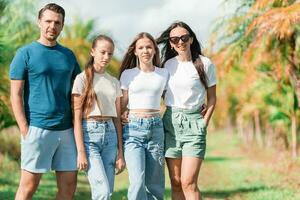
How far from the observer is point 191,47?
7102 mm

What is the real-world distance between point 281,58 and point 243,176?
11.6 feet

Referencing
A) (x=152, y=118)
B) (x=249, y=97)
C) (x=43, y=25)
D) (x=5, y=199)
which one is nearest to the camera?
(x=43, y=25)

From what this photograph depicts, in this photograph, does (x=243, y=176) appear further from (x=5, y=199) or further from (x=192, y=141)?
(x=192, y=141)

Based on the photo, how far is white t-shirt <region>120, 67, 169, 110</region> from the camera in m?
6.57

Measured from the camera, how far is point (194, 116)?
691cm

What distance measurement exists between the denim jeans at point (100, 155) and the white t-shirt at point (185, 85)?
2.74ft

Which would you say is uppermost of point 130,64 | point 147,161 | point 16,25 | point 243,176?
point 16,25

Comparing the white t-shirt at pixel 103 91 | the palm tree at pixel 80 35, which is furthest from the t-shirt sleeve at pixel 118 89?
the palm tree at pixel 80 35

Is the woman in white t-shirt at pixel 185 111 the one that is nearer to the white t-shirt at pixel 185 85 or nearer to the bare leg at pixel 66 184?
the white t-shirt at pixel 185 85

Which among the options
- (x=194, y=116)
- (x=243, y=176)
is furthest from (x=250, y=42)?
(x=194, y=116)

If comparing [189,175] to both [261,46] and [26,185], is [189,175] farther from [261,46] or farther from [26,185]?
[261,46]

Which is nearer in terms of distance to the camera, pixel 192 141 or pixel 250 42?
pixel 192 141

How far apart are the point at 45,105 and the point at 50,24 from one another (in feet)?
2.45

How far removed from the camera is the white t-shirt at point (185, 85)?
6.83 metres
